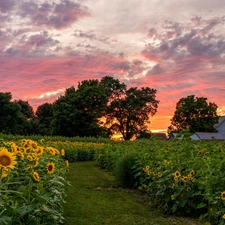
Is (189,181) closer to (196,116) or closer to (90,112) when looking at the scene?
(90,112)

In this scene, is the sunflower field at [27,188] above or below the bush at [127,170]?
above

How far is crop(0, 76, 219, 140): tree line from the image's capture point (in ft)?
150

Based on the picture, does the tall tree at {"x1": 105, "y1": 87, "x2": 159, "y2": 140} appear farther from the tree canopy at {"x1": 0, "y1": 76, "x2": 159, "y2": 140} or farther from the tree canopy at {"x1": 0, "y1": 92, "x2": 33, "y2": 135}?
the tree canopy at {"x1": 0, "y1": 92, "x2": 33, "y2": 135}

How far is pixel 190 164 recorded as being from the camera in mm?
6844

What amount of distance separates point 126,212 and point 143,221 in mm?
784

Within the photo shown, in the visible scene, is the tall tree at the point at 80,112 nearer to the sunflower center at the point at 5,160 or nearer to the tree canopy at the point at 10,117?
the tree canopy at the point at 10,117

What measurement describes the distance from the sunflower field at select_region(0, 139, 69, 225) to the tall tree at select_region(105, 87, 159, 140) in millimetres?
Result: 50186

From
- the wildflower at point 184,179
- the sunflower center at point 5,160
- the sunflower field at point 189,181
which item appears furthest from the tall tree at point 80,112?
the sunflower center at point 5,160

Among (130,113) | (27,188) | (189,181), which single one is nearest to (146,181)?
(189,181)

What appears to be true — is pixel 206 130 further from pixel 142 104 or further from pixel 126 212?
pixel 126 212

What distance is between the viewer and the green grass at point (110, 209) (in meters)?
6.45

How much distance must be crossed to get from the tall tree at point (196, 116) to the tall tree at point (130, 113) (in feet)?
21.8

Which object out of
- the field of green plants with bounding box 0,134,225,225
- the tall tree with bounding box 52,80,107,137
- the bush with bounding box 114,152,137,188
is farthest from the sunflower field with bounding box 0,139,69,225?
the tall tree with bounding box 52,80,107,137

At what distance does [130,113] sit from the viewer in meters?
56.5
